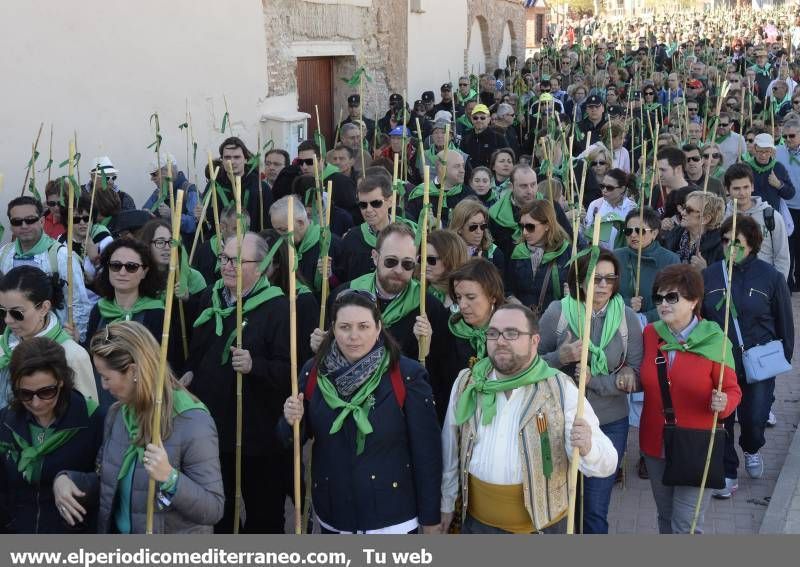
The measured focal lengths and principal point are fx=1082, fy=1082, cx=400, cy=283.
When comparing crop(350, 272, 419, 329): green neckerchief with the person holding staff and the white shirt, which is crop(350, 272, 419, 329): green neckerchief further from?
the white shirt

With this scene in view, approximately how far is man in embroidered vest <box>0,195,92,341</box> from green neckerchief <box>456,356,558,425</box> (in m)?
2.79

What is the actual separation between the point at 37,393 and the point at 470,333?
1852 mm

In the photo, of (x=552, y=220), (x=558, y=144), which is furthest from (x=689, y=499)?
(x=558, y=144)

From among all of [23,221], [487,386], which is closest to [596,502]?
[487,386]

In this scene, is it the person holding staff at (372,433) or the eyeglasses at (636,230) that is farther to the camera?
the eyeglasses at (636,230)

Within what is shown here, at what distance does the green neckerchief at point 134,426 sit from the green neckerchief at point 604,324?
190 centimetres

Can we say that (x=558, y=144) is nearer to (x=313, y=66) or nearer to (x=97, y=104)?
(x=97, y=104)

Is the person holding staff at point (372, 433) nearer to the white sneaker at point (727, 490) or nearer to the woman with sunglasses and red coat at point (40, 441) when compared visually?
the woman with sunglasses and red coat at point (40, 441)

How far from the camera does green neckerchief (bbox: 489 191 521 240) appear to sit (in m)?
7.34

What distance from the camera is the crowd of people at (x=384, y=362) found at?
3.82 m

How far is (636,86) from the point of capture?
16.5 metres

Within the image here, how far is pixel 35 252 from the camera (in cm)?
626

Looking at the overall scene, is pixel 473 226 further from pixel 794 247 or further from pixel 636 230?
pixel 794 247

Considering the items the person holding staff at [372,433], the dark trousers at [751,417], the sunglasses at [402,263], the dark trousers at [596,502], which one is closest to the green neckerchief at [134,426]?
the person holding staff at [372,433]
